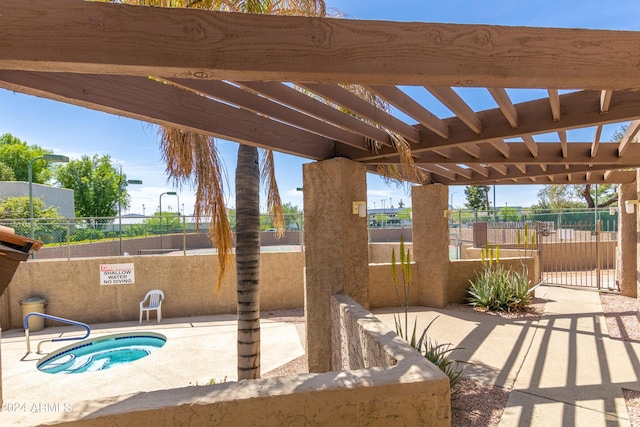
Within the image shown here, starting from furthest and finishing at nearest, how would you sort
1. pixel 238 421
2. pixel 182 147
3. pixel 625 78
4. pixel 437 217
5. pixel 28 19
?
pixel 437 217 < pixel 182 147 < pixel 238 421 < pixel 625 78 < pixel 28 19

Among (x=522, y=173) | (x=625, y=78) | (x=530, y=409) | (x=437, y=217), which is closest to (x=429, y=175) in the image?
(x=437, y=217)

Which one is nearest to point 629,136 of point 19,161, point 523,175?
point 523,175

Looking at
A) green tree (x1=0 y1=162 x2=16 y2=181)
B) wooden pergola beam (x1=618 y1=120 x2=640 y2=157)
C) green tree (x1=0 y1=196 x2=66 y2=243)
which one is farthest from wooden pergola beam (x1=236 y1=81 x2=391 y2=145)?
green tree (x1=0 y1=162 x2=16 y2=181)

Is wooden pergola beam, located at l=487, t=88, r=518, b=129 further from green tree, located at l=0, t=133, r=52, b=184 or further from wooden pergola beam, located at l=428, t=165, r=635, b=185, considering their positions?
green tree, located at l=0, t=133, r=52, b=184

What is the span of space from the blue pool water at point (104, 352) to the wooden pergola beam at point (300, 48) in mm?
7765

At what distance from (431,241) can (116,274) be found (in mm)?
8359

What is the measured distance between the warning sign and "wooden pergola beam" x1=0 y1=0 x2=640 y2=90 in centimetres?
916

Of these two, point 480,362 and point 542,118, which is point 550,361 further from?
point 542,118

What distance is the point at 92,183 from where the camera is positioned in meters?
33.5

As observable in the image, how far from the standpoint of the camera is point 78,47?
59.1 inches

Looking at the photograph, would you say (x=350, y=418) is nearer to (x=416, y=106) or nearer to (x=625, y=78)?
(x=625, y=78)

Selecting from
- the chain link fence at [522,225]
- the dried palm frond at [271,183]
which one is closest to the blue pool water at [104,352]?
the dried palm frond at [271,183]

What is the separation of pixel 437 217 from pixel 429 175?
933mm

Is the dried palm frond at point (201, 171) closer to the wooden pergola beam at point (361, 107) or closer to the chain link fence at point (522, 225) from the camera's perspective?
the wooden pergola beam at point (361, 107)
